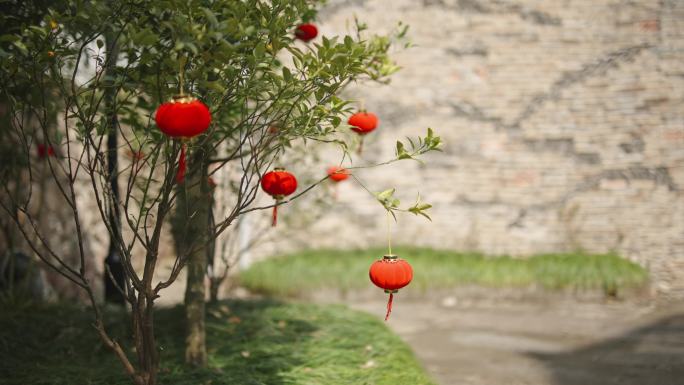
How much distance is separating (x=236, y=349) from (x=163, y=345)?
47 centimetres

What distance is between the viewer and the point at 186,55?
2.43m

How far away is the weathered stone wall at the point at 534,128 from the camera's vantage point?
6.73 metres

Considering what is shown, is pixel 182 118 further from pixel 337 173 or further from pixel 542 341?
pixel 542 341

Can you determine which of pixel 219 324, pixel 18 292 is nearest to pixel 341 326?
pixel 219 324

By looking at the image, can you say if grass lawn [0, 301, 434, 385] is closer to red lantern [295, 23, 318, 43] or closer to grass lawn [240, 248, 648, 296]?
grass lawn [240, 248, 648, 296]

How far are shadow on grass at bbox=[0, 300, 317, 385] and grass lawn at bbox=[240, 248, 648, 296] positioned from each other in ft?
5.48

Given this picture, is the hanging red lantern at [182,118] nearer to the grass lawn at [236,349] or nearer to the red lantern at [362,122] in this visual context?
the red lantern at [362,122]

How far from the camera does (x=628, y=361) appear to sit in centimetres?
454

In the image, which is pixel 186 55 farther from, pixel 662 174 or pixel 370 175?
pixel 662 174

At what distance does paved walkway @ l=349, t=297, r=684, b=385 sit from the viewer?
14.0 ft

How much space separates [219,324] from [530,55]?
453 cm

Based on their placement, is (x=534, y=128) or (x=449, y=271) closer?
(x=449, y=271)

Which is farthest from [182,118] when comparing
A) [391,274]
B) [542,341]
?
[542,341]

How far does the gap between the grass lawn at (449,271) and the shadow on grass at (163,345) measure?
1669 millimetres
